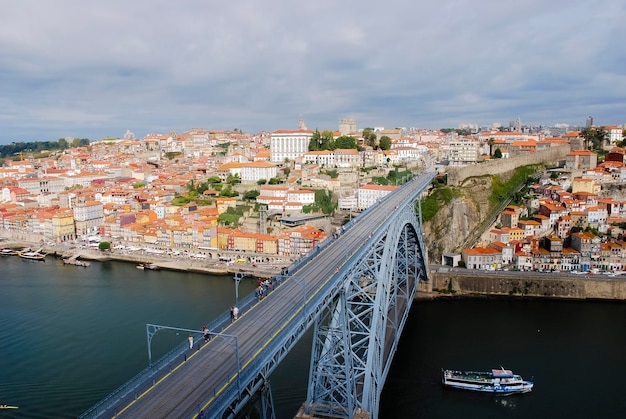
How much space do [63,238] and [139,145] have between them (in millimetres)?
31493

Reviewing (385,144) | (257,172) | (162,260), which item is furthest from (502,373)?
(385,144)

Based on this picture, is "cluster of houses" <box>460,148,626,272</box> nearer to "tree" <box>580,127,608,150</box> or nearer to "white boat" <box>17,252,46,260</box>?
"tree" <box>580,127,608,150</box>

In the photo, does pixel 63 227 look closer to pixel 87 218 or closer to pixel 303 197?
pixel 87 218

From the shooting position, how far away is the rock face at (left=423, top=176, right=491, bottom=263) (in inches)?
852

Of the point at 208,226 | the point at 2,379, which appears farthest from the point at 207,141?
the point at 2,379

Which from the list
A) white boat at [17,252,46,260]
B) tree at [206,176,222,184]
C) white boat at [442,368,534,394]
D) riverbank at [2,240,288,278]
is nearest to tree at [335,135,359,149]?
tree at [206,176,222,184]

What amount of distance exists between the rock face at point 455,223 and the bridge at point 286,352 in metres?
10.6

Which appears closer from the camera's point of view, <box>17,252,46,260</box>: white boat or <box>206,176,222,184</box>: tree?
<box>17,252,46,260</box>: white boat

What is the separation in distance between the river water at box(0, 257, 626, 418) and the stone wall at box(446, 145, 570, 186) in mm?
10010

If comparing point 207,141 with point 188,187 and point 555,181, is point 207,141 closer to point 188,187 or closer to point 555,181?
point 188,187

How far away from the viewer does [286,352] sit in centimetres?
592

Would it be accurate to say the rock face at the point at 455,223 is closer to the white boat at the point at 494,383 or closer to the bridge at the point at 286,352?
the white boat at the point at 494,383

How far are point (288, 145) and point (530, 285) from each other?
2334 centimetres

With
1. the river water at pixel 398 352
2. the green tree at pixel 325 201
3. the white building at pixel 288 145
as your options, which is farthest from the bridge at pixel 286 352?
the white building at pixel 288 145
